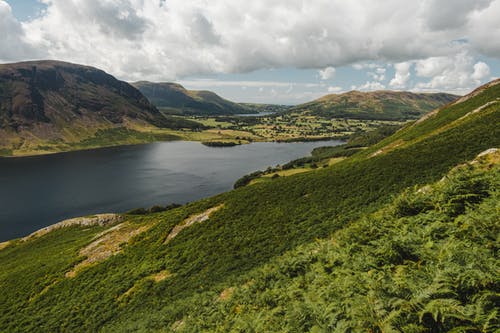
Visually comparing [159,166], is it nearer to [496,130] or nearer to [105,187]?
[105,187]

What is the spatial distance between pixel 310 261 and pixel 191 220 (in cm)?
2598

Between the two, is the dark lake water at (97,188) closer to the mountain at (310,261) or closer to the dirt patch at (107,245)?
the mountain at (310,261)

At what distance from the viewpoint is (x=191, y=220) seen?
39.6 meters

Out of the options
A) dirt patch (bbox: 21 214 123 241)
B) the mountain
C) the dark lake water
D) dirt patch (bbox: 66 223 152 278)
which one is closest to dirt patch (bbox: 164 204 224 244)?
the mountain

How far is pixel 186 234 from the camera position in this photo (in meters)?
35.8

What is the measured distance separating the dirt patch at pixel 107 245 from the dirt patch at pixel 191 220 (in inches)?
293

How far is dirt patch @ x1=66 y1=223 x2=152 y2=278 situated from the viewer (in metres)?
37.4

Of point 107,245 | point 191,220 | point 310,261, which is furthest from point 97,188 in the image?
point 310,261

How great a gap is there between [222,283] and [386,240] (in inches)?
563

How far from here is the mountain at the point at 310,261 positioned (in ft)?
28.2

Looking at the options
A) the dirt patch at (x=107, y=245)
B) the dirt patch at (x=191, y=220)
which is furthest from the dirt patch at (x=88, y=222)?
the dirt patch at (x=191, y=220)

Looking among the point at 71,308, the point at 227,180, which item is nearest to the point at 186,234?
the point at 71,308

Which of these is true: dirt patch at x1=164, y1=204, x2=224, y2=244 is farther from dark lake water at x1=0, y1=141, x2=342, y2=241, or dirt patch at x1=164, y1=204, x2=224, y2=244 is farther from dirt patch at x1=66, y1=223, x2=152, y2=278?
dark lake water at x1=0, y1=141, x2=342, y2=241

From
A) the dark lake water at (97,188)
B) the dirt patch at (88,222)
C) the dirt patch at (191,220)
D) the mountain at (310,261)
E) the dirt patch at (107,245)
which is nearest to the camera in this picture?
the mountain at (310,261)
